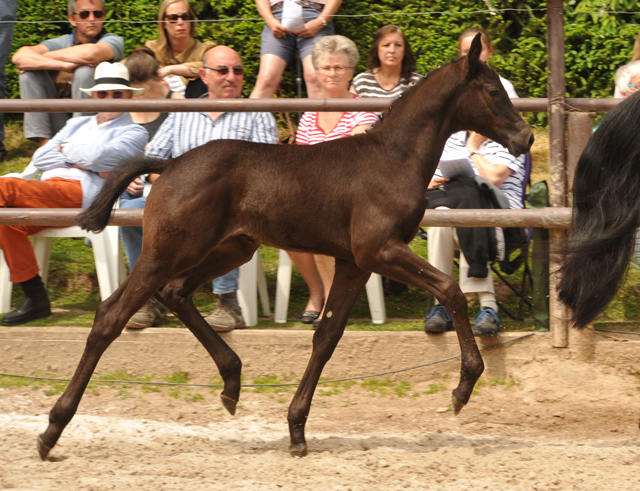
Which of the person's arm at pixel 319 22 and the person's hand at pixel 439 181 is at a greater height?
the person's arm at pixel 319 22

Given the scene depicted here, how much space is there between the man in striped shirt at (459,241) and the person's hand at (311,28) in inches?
63.6

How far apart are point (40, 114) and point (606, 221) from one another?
4.77 meters

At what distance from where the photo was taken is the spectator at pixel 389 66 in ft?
19.6

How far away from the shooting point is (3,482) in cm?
373

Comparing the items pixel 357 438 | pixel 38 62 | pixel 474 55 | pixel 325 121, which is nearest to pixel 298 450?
pixel 357 438

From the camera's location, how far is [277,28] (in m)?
6.57

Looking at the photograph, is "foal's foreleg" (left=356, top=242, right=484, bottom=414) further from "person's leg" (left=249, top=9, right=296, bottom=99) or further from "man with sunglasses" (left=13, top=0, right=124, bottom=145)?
"man with sunglasses" (left=13, top=0, right=124, bottom=145)

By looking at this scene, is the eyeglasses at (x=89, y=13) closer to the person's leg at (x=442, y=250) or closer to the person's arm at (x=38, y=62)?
the person's arm at (x=38, y=62)

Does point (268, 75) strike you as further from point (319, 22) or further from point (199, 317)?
point (199, 317)

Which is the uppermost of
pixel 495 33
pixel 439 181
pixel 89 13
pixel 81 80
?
pixel 89 13

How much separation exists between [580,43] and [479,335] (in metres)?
4.20

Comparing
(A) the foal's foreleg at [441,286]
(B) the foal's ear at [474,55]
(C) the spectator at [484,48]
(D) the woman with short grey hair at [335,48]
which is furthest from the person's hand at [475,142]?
(A) the foal's foreleg at [441,286]

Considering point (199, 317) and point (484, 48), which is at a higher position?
point (484, 48)

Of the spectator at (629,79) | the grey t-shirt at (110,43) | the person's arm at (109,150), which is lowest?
the person's arm at (109,150)
